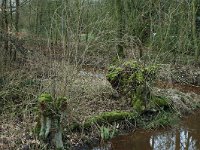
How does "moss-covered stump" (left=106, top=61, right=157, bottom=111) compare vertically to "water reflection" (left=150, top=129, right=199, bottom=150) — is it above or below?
above

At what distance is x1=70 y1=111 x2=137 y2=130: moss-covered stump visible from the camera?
32.8 ft

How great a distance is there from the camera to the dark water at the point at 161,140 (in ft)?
33.5

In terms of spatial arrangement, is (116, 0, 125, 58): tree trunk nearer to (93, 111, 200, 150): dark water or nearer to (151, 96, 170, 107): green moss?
(151, 96, 170, 107): green moss

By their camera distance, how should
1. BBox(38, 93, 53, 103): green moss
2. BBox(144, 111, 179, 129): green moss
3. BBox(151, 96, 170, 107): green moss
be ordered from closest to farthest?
1. BBox(38, 93, 53, 103): green moss
2. BBox(144, 111, 179, 129): green moss
3. BBox(151, 96, 170, 107): green moss

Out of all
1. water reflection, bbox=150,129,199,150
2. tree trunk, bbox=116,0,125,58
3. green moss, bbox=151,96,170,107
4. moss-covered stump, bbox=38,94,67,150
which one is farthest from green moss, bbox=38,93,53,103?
tree trunk, bbox=116,0,125,58

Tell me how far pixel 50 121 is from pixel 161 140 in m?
3.63

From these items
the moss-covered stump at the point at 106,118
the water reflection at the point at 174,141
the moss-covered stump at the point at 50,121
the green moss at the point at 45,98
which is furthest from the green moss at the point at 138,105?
the green moss at the point at 45,98

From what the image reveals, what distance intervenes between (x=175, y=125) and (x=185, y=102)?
196 centimetres

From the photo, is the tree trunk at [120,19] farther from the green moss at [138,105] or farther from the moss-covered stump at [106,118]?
the moss-covered stump at [106,118]

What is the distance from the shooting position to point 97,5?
1886cm

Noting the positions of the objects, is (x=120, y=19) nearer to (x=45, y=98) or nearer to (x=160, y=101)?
(x=160, y=101)

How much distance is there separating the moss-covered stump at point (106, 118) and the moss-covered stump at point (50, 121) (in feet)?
3.53

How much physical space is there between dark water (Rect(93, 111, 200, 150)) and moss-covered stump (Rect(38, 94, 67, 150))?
1.38 meters

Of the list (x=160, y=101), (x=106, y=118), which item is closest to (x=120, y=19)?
(x=160, y=101)
